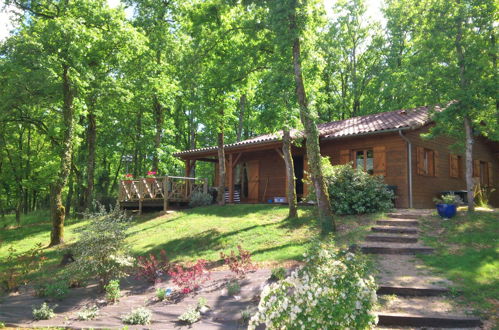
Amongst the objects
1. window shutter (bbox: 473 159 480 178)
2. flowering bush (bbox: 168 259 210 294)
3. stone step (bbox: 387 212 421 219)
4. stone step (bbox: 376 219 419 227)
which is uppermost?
window shutter (bbox: 473 159 480 178)

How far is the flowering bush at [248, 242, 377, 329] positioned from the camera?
3.80 metres

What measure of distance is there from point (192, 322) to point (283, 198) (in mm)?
12392

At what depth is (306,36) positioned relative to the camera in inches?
441

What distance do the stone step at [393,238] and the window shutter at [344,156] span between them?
274 inches

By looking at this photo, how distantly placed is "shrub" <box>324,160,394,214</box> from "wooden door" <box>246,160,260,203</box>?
7235 millimetres

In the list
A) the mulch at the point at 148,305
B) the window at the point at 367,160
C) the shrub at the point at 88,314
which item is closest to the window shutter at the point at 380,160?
the window at the point at 367,160

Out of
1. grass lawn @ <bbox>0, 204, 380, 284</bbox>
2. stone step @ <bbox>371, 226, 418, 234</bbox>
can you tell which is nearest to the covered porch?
grass lawn @ <bbox>0, 204, 380, 284</bbox>

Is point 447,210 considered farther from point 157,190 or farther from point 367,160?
point 157,190

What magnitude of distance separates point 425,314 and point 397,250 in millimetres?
3261

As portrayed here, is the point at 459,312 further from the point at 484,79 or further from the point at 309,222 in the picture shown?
the point at 484,79

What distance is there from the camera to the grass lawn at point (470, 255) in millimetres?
5930

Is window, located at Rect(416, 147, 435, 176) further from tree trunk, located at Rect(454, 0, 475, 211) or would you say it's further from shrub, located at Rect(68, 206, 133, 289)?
shrub, located at Rect(68, 206, 133, 289)

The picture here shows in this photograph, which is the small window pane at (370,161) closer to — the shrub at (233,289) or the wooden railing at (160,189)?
the wooden railing at (160,189)

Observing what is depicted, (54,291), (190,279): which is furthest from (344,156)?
(54,291)
